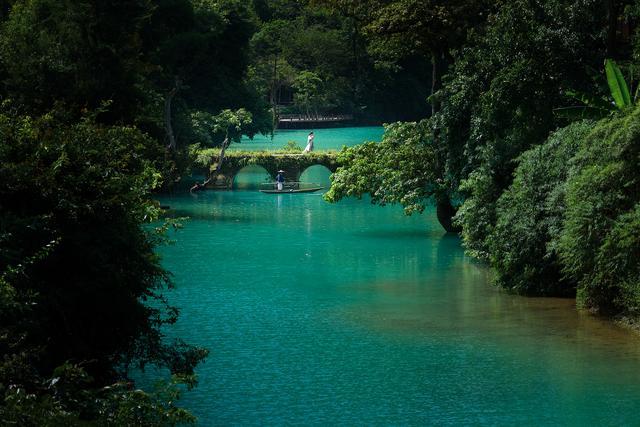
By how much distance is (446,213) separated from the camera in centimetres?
4259

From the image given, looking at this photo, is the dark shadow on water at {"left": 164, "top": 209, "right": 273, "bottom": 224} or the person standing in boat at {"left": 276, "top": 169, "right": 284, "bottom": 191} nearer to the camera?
the dark shadow on water at {"left": 164, "top": 209, "right": 273, "bottom": 224}

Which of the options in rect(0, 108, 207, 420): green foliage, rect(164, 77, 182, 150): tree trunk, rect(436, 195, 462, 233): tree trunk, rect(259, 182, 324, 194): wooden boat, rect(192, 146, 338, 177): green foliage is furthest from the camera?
rect(192, 146, 338, 177): green foliage

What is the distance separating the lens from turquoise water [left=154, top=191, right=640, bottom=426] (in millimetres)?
18719

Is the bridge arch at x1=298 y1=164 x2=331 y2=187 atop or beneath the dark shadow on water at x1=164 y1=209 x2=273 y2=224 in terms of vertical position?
atop

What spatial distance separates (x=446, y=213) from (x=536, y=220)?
1470 cm

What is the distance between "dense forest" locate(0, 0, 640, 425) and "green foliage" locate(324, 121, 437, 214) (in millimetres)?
81

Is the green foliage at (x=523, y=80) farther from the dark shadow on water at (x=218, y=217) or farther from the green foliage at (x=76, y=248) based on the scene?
the dark shadow on water at (x=218, y=217)

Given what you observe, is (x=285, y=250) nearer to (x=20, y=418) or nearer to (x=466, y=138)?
(x=466, y=138)

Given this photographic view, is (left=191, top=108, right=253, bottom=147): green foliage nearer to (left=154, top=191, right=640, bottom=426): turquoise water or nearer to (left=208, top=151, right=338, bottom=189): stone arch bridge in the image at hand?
(left=208, top=151, right=338, bottom=189): stone arch bridge

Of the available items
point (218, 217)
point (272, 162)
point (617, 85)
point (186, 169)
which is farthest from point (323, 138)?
point (617, 85)

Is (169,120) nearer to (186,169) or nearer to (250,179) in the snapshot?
(186,169)

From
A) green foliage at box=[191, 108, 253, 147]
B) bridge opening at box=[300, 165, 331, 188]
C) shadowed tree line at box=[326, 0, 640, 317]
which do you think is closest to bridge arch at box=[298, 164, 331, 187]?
bridge opening at box=[300, 165, 331, 188]

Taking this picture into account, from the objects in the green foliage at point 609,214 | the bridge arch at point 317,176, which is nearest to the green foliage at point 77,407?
the green foliage at point 609,214

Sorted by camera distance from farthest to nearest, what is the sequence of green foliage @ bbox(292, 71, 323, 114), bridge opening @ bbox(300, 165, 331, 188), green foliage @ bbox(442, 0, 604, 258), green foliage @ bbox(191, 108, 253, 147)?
green foliage @ bbox(292, 71, 323, 114) < bridge opening @ bbox(300, 165, 331, 188) < green foliage @ bbox(191, 108, 253, 147) < green foliage @ bbox(442, 0, 604, 258)
